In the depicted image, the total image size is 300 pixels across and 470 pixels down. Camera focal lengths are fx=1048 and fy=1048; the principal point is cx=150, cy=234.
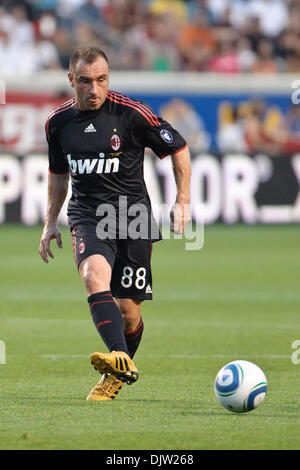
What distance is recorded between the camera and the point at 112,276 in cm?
707

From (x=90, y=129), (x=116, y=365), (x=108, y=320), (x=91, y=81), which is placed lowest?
(x=116, y=365)

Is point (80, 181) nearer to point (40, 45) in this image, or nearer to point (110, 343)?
point (110, 343)

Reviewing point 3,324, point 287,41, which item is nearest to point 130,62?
point 287,41

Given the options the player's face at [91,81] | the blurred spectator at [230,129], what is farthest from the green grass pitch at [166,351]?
the blurred spectator at [230,129]

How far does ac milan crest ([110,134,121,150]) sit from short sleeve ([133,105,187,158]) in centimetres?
14

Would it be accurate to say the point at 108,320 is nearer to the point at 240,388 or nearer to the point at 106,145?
the point at 240,388

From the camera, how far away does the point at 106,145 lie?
6973mm

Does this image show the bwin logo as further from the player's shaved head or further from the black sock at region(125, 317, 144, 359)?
the black sock at region(125, 317, 144, 359)

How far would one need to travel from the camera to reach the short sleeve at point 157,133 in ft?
22.9

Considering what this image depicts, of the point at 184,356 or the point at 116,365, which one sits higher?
the point at 184,356

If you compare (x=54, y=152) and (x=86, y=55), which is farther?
(x=54, y=152)

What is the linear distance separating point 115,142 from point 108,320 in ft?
4.08

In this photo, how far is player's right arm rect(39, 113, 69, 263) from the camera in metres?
7.18

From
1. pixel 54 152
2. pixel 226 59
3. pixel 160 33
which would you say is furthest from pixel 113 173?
pixel 226 59
